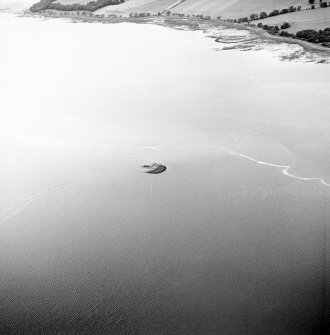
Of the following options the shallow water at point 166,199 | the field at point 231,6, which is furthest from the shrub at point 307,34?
the field at point 231,6

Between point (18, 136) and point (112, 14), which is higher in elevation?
point (112, 14)

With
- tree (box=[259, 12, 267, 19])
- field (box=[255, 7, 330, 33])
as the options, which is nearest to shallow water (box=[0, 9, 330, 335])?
field (box=[255, 7, 330, 33])

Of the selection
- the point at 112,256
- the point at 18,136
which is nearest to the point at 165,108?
the point at 18,136

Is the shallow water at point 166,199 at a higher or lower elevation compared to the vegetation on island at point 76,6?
lower

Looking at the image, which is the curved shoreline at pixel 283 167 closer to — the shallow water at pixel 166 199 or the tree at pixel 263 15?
the shallow water at pixel 166 199

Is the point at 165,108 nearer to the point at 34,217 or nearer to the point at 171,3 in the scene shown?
the point at 34,217

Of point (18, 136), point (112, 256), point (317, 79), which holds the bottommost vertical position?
point (112, 256)
